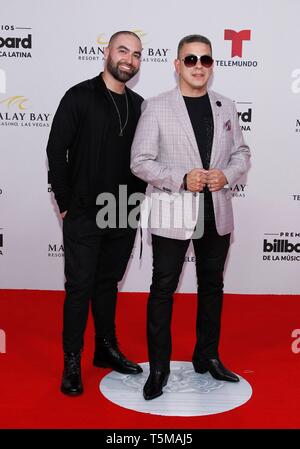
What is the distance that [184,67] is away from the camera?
250 cm

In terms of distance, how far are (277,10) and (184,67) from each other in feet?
6.48

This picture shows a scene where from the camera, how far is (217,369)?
2.81 metres

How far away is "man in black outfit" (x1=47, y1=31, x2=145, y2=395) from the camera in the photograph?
8.62 feet

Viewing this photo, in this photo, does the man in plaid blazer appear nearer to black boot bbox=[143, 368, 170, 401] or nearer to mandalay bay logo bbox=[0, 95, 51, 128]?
black boot bbox=[143, 368, 170, 401]

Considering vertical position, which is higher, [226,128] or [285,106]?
[285,106]

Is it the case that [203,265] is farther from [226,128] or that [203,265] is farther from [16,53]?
[16,53]

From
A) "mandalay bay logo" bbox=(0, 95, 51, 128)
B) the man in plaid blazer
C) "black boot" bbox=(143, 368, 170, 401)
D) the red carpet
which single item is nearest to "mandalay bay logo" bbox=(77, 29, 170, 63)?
"mandalay bay logo" bbox=(0, 95, 51, 128)

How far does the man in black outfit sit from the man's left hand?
→ 17.9 inches

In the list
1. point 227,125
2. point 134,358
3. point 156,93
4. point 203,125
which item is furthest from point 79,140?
point 156,93

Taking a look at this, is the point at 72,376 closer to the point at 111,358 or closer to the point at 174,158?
the point at 111,358

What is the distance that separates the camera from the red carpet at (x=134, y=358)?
2389 mm

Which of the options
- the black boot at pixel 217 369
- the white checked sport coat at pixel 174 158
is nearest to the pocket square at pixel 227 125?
the white checked sport coat at pixel 174 158

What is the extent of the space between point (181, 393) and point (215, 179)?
1.01m

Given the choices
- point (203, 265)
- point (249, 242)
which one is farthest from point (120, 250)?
point (249, 242)
